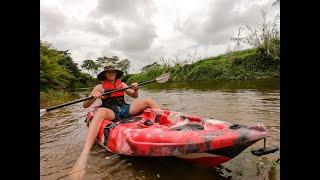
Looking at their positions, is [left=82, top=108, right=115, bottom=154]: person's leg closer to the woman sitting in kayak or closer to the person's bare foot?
the woman sitting in kayak

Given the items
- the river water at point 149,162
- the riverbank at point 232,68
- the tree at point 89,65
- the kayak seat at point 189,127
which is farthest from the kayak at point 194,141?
the tree at point 89,65

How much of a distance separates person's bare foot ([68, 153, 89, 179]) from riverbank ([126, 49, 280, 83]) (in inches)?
512

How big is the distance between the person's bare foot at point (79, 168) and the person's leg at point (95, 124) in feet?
0.38

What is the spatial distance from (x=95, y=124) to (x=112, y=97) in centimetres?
74

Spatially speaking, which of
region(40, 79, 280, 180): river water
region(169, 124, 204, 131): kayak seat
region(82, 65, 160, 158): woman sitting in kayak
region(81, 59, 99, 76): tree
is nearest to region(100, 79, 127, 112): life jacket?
region(82, 65, 160, 158): woman sitting in kayak

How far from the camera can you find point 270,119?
609cm

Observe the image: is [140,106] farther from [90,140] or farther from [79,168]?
[79,168]

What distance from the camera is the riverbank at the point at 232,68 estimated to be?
16.1 metres

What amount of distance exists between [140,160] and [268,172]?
→ 1.69m

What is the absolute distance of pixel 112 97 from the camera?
5.41 metres

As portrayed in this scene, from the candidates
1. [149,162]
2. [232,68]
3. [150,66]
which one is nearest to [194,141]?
[149,162]
